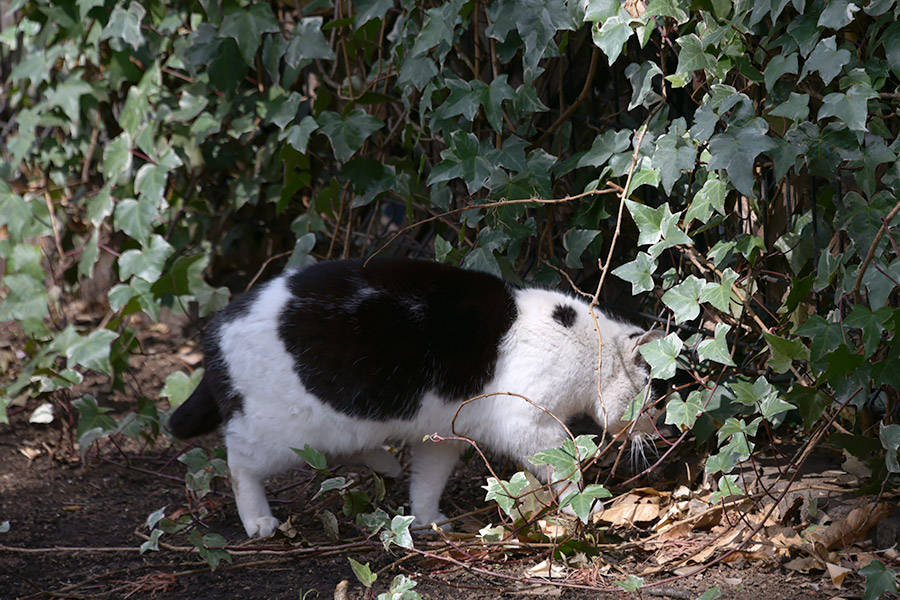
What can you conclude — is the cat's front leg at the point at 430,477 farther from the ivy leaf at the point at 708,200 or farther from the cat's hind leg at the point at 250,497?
the ivy leaf at the point at 708,200

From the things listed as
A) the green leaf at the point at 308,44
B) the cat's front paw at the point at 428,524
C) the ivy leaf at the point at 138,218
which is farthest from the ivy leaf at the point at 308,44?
the cat's front paw at the point at 428,524

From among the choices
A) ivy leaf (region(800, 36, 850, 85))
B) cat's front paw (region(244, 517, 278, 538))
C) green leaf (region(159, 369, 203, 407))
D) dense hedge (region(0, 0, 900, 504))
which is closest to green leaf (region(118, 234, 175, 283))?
dense hedge (region(0, 0, 900, 504))

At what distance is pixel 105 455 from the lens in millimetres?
3730

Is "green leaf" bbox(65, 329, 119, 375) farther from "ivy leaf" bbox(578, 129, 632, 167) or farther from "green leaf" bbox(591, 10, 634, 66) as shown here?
"green leaf" bbox(591, 10, 634, 66)

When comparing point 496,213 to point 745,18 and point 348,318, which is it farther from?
point 745,18

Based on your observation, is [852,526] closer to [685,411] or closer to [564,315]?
[685,411]

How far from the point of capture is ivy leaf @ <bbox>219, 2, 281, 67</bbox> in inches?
147

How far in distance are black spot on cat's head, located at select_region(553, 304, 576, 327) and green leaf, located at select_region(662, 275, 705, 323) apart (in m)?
0.37

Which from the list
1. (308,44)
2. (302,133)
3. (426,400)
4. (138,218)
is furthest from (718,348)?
(138,218)

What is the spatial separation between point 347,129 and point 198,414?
3.87 feet

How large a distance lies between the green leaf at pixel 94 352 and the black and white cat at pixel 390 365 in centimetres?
91

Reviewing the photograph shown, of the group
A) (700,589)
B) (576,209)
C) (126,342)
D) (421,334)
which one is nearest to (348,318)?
(421,334)

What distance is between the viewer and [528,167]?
2.96 m

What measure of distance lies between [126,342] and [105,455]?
1.54ft
